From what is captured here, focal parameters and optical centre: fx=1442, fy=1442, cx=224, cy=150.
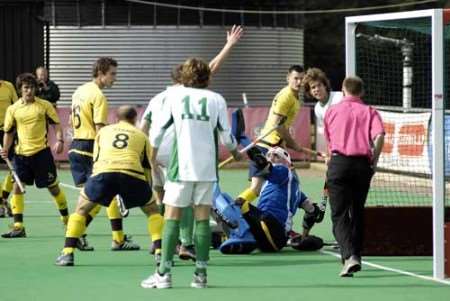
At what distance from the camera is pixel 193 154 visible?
11.7 meters

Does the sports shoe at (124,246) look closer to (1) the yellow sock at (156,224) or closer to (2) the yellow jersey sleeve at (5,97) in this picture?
(1) the yellow sock at (156,224)

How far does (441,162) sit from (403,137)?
7482 millimetres

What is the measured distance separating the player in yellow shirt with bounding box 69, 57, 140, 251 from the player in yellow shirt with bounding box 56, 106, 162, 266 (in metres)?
0.98

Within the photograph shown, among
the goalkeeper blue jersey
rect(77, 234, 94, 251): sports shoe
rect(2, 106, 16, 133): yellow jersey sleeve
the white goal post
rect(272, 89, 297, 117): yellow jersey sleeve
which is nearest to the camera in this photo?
the white goal post

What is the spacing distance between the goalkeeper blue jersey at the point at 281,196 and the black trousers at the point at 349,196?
190cm

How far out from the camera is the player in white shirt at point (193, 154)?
1173cm

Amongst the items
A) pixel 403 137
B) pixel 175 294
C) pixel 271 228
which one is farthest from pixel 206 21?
pixel 175 294

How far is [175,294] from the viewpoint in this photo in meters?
11.6

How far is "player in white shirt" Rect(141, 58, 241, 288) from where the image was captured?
38.5 feet

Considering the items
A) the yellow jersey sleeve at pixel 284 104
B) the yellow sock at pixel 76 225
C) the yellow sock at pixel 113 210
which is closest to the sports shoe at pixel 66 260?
the yellow sock at pixel 76 225

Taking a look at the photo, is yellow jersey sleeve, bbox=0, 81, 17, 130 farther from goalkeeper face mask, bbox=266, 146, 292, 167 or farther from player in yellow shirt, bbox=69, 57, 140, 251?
goalkeeper face mask, bbox=266, 146, 292, 167

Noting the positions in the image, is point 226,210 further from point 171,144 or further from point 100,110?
point 100,110

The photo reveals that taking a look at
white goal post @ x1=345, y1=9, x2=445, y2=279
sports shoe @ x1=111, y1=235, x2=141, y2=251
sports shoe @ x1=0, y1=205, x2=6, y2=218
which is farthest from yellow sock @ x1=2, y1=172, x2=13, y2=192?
white goal post @ x1=345, y1=9, x2=445, y2=279

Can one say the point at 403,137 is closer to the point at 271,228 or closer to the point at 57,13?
the point at 271,228
